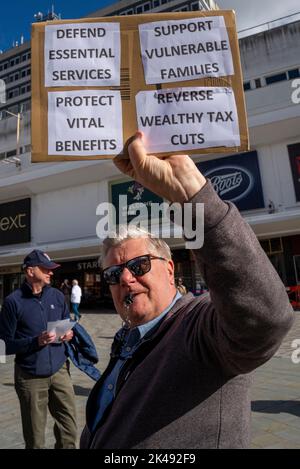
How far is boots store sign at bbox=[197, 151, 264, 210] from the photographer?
62.7 ft

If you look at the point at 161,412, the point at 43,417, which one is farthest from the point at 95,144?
the point at 43,417

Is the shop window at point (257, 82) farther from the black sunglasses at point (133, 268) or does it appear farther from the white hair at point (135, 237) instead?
the black sunglasses at point (133, 268)

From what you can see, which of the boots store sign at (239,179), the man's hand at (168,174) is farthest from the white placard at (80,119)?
the boots store sign at (239,179)

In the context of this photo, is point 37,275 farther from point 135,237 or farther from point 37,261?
point 135,237

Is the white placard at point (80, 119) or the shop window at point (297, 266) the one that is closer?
the white placard at point (80, 119)

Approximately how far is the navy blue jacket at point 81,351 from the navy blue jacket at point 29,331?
16cm

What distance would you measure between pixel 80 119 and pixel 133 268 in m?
0.76

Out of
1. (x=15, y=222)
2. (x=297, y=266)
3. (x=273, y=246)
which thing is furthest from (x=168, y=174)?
(x=15, y=222)

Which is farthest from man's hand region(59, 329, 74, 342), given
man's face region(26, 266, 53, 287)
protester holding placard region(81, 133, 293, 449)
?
protester holding placard region(81, 133, 293, 449)

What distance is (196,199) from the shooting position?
124cm

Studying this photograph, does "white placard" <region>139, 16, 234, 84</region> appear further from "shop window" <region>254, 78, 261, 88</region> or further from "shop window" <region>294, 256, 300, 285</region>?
"shop window" <region>254, 78, 261, 88</region>

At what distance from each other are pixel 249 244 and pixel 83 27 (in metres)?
1.43

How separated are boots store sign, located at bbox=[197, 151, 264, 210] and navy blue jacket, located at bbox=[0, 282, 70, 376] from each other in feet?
52.9

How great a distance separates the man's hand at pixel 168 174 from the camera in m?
1.30
